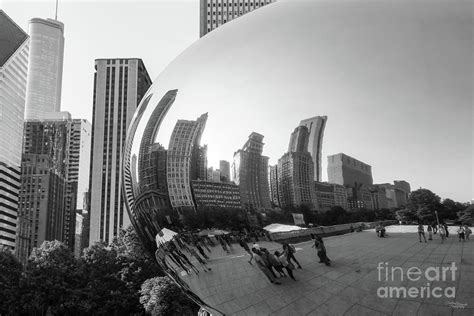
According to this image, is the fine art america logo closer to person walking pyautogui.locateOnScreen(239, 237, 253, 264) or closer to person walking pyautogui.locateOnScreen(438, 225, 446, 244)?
person walking pyautogui.locateOnScreen(438, 225, 446, 244)

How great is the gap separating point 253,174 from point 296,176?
0.97 feet

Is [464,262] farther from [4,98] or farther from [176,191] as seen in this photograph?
[4,98]

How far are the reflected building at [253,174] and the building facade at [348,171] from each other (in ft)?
1.47

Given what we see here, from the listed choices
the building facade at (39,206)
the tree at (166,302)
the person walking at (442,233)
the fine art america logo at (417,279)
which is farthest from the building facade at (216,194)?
the building facade at (39,206)

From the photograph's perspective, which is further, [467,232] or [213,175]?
[213,175]

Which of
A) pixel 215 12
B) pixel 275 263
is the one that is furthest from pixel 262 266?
pixel 215 12

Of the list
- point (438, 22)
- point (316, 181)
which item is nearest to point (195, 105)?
point (316, 181)

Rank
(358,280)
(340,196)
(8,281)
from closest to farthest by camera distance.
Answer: (358,280) → (340,196) → (8,281)

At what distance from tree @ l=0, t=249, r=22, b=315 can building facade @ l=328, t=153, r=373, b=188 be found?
3092 cm

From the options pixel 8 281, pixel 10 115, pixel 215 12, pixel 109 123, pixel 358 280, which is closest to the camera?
pixel 358 280

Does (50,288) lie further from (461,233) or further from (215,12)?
(215,12)

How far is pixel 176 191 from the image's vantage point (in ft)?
10.5

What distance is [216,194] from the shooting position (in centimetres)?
293

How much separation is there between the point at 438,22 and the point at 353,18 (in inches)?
22.5
